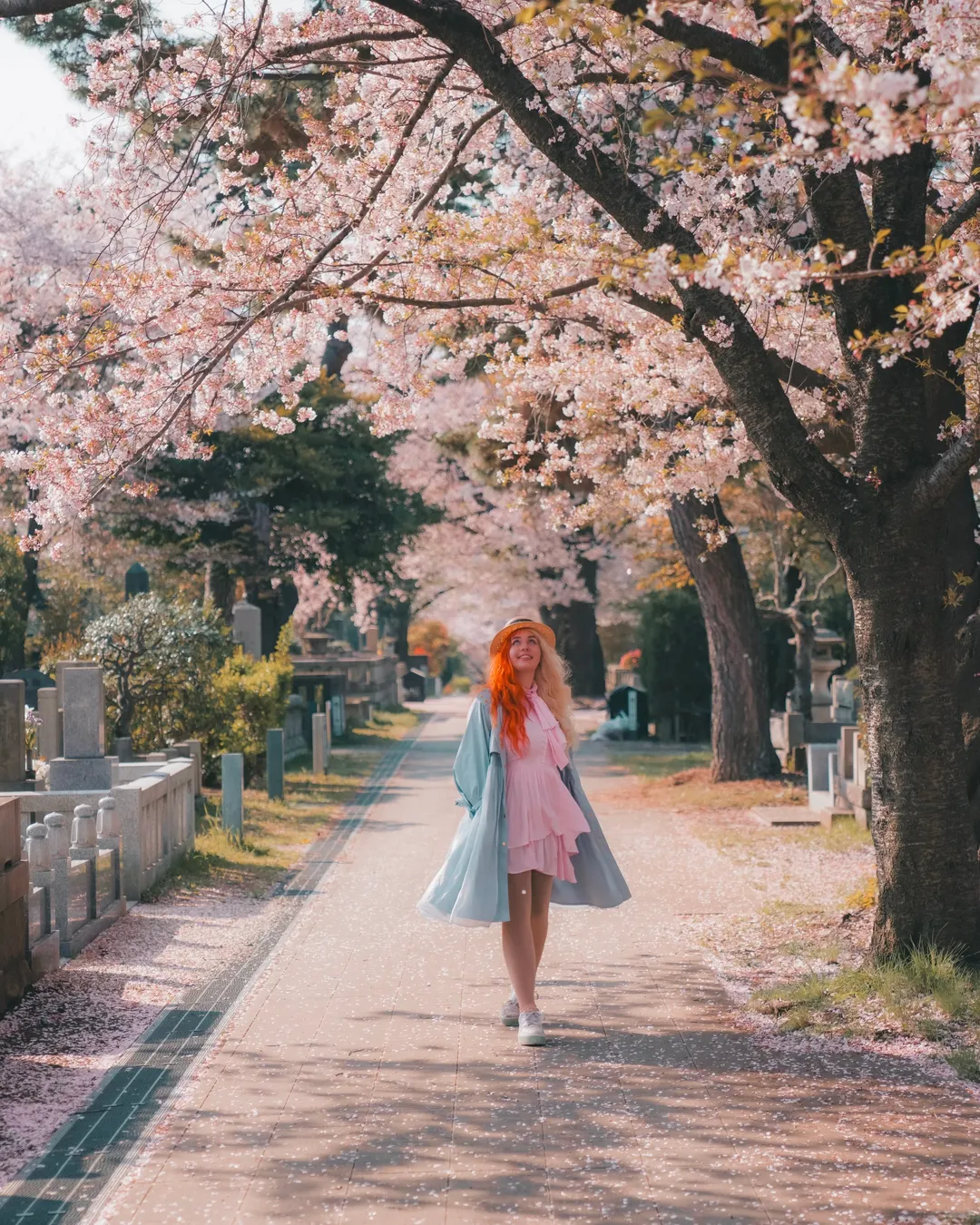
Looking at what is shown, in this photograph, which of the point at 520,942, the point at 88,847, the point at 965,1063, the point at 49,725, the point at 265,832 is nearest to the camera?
the point at 965,1063

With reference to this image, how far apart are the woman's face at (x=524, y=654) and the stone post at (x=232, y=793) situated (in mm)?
7290

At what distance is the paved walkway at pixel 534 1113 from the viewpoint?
4.64m

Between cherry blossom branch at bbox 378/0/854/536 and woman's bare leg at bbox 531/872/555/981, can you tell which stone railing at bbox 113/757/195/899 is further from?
cherry blossom branch at bbox 378/0/854/536

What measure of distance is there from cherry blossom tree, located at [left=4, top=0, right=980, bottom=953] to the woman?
5.34ft

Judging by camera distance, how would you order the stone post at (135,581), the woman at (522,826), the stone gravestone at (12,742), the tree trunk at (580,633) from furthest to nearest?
the tree trunk at (580,633), the stone post at (135,581), the stone gravestone at (12,742), the woman at (522,826)

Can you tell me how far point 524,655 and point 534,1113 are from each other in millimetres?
2242

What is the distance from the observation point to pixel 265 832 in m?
14.7

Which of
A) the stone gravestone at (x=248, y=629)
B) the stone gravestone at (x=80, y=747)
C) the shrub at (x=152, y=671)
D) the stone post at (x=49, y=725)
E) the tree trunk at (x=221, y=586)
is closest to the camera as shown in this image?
the stone gravestone at (x=80, y=747)

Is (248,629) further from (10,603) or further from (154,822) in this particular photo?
(154,822)

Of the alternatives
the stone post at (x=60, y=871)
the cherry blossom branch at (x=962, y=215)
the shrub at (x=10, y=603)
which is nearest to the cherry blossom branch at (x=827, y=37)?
the cherry blossom branch at (x=962, y=215)

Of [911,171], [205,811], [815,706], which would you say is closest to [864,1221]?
[911,171]

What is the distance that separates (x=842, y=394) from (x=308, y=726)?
A: 19278 millimetres

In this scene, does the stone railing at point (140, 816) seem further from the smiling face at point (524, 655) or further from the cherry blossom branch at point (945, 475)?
the cherry blossom branch at point (945, 475)

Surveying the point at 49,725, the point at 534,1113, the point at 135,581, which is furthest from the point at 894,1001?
the point at 135,581
